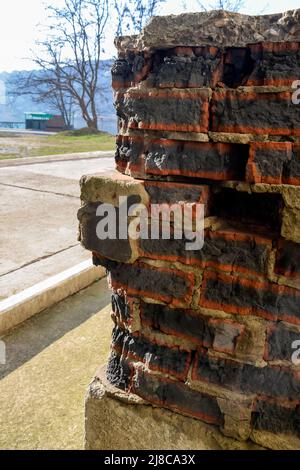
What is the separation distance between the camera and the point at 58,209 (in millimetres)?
5277

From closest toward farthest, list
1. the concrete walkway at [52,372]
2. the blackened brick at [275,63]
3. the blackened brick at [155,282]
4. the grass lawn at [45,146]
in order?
1. the blackened brick at [275,63]
2. the blackened brick at [155,282]
3. the concrete walkway at [52,372]
4. the grass lawn at [45,146]

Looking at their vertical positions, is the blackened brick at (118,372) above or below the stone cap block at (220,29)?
below

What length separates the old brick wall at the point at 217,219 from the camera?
3.54 feet

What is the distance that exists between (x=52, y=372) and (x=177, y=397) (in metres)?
0.99

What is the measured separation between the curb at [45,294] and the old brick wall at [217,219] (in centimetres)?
137

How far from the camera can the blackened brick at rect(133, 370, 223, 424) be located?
1276 mm

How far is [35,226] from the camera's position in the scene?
4.44 m

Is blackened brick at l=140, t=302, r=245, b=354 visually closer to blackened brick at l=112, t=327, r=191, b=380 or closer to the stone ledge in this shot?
blackened brick at l=112, t=327, r=191, b=380

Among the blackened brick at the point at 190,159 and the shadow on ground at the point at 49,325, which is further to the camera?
the shadow on ground at the point at 49,325

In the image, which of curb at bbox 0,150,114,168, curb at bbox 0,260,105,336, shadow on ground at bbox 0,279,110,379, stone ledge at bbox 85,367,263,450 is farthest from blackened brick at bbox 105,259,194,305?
curb at bbox 0,150,114,168

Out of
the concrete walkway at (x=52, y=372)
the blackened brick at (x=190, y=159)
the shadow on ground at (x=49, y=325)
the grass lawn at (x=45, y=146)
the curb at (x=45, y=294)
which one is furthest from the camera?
the grass lawn at (x=45, y=146)

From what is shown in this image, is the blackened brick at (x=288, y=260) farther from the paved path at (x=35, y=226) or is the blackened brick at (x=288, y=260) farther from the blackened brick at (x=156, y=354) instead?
the paved path at (x=35, y=226)

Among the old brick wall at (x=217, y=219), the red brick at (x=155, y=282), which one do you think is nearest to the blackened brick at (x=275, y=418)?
the old brick wall at (x=217, y=219)

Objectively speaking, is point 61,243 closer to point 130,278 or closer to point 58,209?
point 58,209
